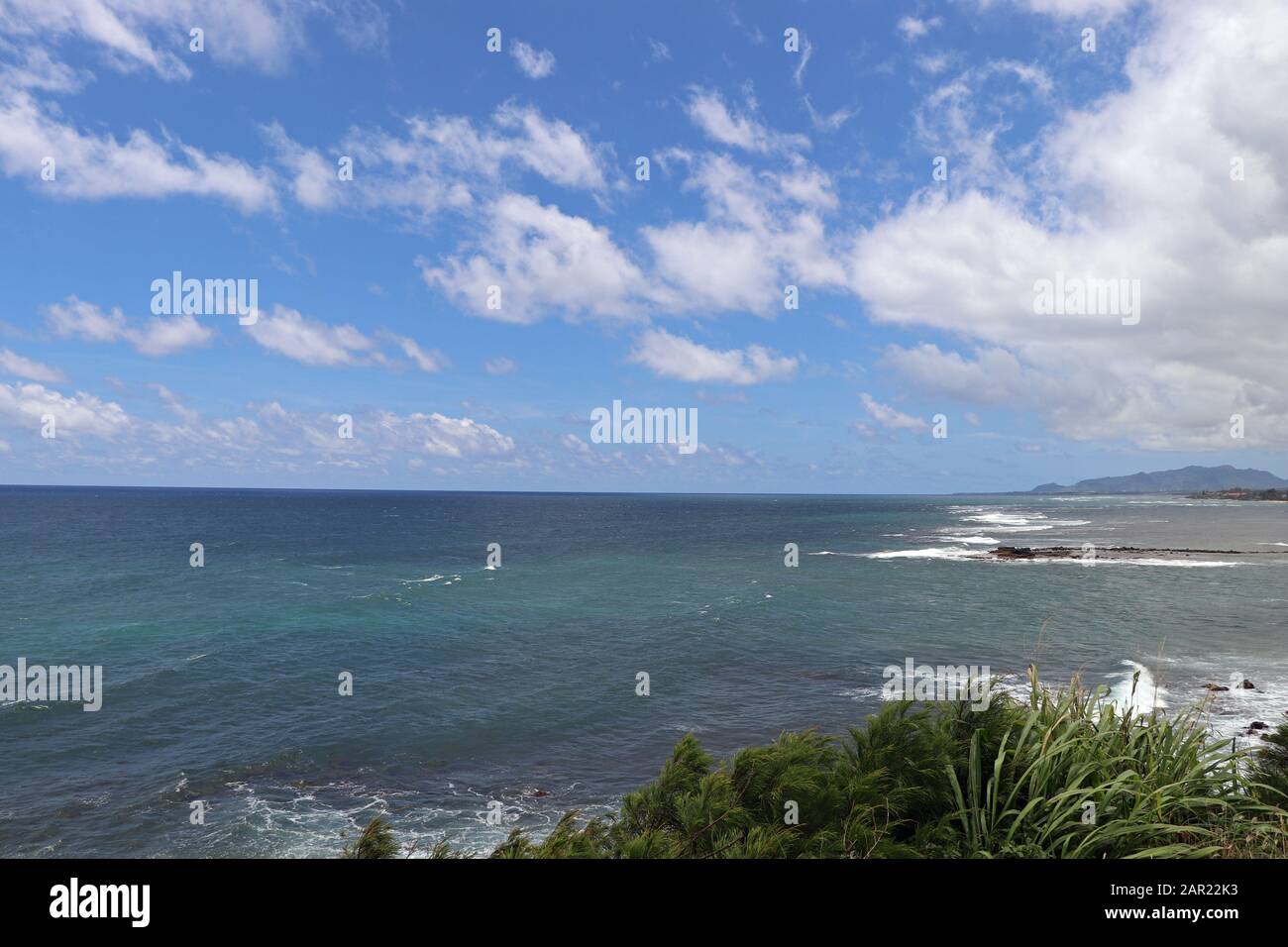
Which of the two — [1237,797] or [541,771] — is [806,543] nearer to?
[541,771]

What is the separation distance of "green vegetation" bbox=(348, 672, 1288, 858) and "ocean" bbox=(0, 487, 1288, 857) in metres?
2.06

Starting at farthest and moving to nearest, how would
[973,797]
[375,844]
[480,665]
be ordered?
[480,665] → [375,844] → [973,797]

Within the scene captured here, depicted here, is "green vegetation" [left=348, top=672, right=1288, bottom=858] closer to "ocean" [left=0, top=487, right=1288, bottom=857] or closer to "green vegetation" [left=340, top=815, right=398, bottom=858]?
"green vegetation" [left=340, top=815, right=398, bottom=858]

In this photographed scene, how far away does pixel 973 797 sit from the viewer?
23.0 ft

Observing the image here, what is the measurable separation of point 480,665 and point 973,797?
1206 inches

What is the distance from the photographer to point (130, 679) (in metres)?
31.6

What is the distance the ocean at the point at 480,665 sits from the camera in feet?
65.3

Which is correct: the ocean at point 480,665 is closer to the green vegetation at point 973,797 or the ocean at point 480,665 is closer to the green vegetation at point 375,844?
the green vegetation at point 973,797

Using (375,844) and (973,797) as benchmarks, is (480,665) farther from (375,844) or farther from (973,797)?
(973,797)

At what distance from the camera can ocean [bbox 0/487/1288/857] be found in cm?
1991

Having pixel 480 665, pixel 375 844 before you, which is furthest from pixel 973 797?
pixel 480 665

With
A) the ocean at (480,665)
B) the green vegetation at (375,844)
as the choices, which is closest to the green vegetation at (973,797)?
the green vegetation at (375,844)

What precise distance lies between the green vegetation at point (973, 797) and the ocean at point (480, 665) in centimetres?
206
